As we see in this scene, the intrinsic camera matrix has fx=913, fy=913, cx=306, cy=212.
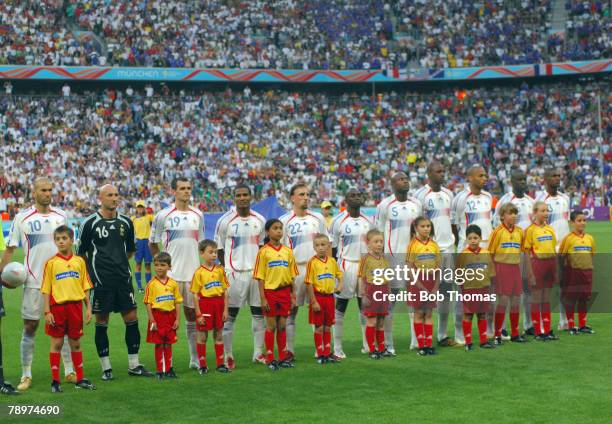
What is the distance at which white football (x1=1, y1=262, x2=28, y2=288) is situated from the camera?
32.4 ft

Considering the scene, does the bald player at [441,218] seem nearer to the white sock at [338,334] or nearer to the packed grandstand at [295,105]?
the white sock at [338,334]

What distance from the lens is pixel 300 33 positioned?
165 feet

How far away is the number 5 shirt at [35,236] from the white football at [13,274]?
56 centimetres

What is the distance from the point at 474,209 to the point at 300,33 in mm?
38650

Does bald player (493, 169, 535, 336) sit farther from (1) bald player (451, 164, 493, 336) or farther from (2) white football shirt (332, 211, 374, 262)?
(2) white football shirt (332, 211, 374, 262)

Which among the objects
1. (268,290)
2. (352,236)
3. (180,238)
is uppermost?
(180,238)

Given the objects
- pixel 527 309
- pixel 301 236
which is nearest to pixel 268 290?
pixel 301 236

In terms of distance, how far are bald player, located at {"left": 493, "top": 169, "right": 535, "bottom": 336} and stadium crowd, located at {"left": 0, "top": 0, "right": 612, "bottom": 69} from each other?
33.5m

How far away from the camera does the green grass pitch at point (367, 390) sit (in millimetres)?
8727

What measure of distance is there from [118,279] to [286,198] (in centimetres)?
3046

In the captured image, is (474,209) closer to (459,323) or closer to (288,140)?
(459,323)

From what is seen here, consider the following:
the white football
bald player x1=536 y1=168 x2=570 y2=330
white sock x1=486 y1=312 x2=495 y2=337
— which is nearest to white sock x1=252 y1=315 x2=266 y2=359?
the white football

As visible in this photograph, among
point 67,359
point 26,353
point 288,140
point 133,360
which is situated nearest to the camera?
point 26,353

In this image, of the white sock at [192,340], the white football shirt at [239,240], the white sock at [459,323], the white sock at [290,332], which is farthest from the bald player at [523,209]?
the white sock at [192,340]
